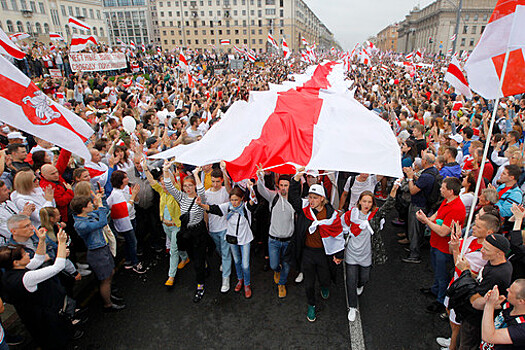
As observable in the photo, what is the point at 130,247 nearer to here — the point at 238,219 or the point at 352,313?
the point at 238,219

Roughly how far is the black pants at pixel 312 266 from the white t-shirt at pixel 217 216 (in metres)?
1.21

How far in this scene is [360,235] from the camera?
383 cm

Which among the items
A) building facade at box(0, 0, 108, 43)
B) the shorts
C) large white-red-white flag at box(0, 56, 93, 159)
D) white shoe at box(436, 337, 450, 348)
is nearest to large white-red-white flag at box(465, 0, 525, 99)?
white shoe at box(436, 337, 450, 348)

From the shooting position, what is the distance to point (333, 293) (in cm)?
442

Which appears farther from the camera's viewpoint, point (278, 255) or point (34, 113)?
point (278, 255)

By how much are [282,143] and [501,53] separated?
9.56ft

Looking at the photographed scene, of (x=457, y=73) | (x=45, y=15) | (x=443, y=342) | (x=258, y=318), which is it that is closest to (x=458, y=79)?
(x=457, y=73)

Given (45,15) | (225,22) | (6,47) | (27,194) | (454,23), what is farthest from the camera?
(225,22)

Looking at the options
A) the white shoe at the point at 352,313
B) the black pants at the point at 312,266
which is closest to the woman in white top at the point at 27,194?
the black pants at the point at 312,266

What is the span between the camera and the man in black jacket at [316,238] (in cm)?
372

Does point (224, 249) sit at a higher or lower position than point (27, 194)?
lower

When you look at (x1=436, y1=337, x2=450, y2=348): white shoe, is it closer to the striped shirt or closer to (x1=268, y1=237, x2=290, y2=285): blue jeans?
(x1=268, y1=237, x2=290, y2=285): blue jeans

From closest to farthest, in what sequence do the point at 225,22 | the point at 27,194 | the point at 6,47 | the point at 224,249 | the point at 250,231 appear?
the point at 6,47 < the point at 27,194 < the point at 250,231 < the point at 224,249 < the point at 225,22

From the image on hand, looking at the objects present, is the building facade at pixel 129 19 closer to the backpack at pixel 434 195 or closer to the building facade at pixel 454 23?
the building facade at pixel 454 23
